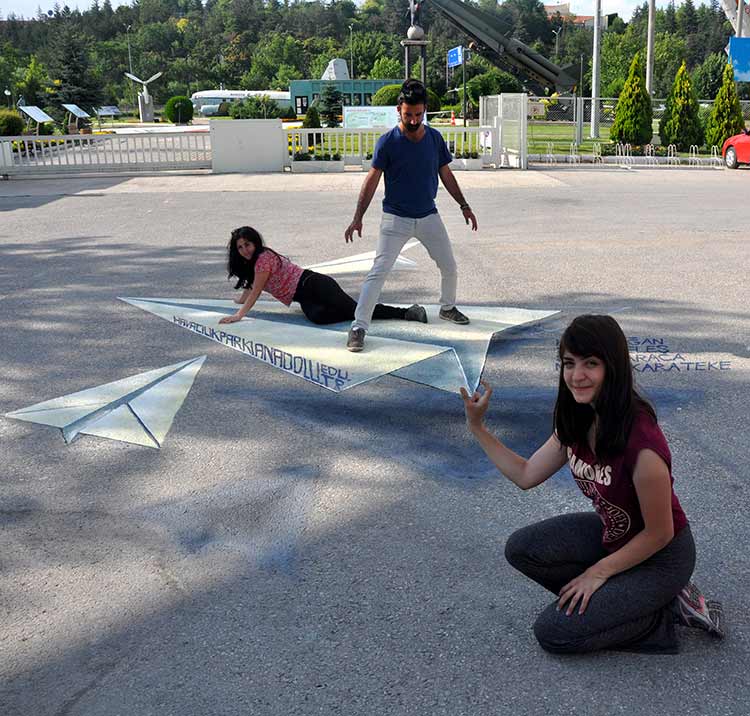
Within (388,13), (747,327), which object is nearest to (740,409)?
(747,327)

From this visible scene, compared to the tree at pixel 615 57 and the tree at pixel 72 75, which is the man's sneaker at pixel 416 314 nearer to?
the tree at pixel 72 75

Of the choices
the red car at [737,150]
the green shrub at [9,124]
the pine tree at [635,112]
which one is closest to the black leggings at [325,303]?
the red car at [737,150]

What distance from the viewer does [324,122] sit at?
1866 inches

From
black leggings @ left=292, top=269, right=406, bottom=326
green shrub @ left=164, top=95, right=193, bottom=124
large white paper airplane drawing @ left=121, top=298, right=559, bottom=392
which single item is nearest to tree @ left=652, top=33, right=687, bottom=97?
green shrub @ left=164, top=95, right=193, bottom=124

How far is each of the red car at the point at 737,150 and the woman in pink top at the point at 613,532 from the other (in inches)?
877

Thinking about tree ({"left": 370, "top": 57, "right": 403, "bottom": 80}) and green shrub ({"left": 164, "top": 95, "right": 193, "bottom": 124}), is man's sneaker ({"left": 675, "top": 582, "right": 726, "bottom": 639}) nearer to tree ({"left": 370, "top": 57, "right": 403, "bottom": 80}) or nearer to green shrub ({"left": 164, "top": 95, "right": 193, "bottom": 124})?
green shrub ({"left": 164, "top": 95, "right": 193, "bottom": 124})

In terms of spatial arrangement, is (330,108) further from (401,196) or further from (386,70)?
(386,70)

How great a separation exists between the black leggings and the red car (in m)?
18.9

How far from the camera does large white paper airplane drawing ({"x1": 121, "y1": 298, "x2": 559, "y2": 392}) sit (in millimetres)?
5609

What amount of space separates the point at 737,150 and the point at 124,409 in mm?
21619

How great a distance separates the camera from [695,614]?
2750 mm

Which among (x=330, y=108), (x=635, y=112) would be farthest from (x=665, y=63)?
(x=635, y=112)

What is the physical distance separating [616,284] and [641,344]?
206cm

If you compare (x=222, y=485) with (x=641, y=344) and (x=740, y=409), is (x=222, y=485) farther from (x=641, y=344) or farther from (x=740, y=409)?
(x=641, y=344)
